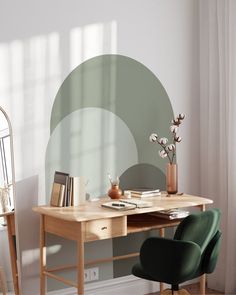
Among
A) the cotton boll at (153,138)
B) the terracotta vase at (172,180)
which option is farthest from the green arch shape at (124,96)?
the terracotta vase at (172,180)

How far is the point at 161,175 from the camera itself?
16.0 ft

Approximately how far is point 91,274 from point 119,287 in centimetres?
29

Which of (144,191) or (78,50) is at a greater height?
(78,50)

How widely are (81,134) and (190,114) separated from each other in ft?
3.46

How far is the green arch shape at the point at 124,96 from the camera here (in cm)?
437

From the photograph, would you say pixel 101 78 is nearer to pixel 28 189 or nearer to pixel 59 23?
pixel 59 23

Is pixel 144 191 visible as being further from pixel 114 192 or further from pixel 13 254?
pixel 13 254

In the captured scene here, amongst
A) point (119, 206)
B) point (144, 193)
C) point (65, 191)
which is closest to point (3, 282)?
point (65, 191)

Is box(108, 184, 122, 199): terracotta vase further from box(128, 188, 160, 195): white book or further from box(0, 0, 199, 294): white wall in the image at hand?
box(0, 0, 199, 294): white wall

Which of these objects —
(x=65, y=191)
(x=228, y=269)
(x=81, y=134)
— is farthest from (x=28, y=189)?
(x=228, y=269)

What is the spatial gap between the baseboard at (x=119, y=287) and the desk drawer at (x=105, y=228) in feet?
2.39

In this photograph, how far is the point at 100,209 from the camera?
13.1ft

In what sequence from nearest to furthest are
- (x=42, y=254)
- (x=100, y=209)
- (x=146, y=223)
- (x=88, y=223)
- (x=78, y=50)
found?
(x=88, y=223)
(x=100, y=209)
(x=42, y=254)
(x=146, y=223)
(x=78, y=50)

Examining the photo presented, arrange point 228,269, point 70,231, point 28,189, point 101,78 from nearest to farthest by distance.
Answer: point 70,231 < point 28,189 < point 101,78 < point 228,269
